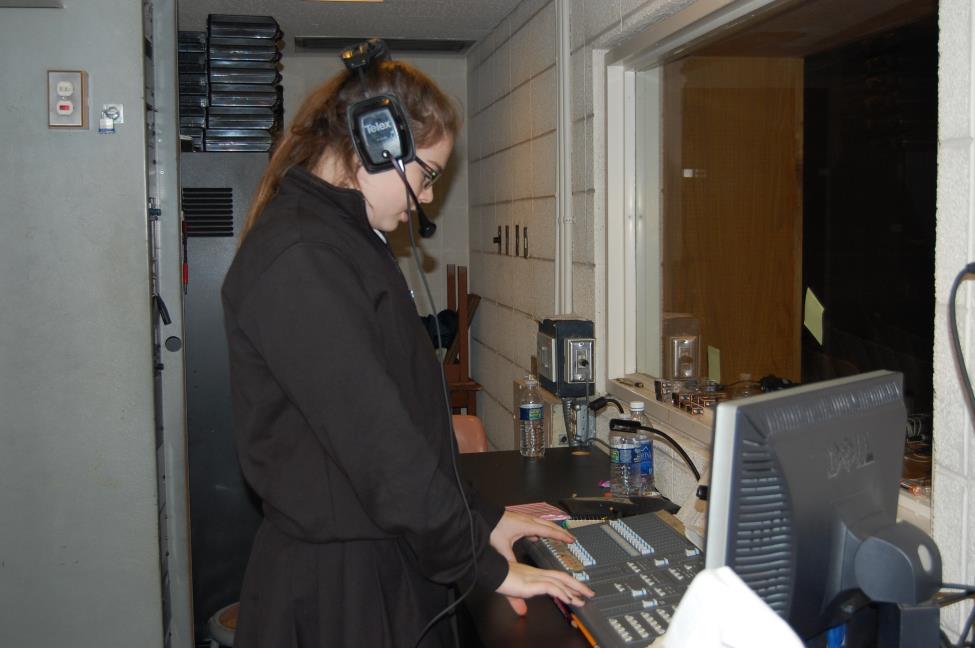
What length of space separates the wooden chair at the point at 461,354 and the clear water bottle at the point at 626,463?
2.39m

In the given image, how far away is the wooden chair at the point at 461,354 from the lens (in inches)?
180

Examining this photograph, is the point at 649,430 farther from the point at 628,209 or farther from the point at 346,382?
the point at 346,382

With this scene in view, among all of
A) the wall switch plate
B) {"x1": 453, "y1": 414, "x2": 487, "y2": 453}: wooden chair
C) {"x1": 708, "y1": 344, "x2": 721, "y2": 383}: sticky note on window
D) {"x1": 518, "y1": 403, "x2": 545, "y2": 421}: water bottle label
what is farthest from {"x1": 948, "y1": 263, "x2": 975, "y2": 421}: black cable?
the wall switch plate

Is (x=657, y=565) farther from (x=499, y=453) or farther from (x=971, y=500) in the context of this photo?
(x=499, y=453)

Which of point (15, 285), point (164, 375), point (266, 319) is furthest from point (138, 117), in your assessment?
point (266, 319)

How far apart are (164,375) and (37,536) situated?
563mm

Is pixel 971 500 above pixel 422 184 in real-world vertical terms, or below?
below

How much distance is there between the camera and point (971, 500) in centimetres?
129

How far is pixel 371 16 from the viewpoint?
388 centimetres

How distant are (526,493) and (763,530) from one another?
1.33 m

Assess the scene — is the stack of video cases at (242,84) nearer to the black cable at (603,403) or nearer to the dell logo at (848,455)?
the black cable at (603,403)

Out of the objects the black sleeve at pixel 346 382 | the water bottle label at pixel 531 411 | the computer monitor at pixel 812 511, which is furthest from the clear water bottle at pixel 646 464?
the computer monitor at pixel 812 511

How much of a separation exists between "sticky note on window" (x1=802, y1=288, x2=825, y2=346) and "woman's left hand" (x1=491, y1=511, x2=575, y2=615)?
85cm

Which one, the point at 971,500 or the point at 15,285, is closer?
the point at 971,500
